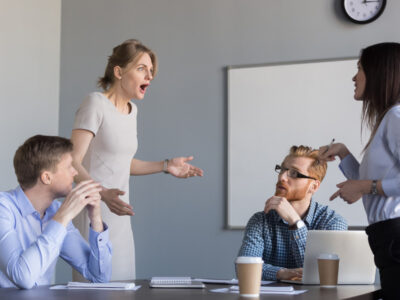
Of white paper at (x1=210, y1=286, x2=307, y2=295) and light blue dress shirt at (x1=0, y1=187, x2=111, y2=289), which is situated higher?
light blue dress shirt at (x1=0, y1=187, x2=111, y2=289)

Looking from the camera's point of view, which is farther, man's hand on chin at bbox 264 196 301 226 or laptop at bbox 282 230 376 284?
man's hand on chin at bbox 264 196 301 226

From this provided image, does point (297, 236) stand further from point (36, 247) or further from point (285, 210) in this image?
point (36, 247)

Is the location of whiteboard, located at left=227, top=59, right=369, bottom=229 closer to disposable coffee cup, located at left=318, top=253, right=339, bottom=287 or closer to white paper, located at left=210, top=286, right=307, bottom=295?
disposable coffee cup, located at left=318, top=253, right=339, bottom=287

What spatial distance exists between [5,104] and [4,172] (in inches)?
17.3

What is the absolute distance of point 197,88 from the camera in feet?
13.5

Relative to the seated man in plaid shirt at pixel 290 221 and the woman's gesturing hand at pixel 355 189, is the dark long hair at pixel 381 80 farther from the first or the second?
the seated man in plaid shirt at pixel 290 221

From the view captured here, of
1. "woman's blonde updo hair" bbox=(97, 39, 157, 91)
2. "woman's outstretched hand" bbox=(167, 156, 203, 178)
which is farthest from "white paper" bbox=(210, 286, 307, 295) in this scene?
"woman's blonde updo hair" bbox=(97, 39, 157, 91)

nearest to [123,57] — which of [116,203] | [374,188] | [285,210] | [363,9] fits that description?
[116,203]

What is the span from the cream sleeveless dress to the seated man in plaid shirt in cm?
51

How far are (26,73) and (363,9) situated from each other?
225 cm

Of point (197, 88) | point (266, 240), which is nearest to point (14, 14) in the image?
point (197, 88)

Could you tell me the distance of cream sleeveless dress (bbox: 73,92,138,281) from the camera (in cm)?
254

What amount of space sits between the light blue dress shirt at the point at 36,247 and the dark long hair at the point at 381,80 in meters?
0.96

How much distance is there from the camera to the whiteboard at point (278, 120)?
3744mm
